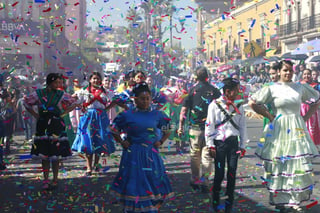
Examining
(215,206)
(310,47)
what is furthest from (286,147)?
(310,47)

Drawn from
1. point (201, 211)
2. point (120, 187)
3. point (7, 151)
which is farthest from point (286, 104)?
point (7, 151)

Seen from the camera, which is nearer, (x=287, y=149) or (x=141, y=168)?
(x=141, y=168)

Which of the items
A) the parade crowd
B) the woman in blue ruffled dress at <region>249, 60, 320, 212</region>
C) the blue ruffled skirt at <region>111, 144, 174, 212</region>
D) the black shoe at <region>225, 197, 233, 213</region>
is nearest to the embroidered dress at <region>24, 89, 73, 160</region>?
the parade crowd

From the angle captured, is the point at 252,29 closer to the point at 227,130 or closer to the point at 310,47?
→ the point at 310,47

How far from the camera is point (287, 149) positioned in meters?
6.84

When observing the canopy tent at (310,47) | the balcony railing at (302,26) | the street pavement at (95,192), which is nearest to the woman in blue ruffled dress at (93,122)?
the street pavement at (95,192)

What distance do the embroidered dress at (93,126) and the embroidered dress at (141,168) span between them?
4.25m

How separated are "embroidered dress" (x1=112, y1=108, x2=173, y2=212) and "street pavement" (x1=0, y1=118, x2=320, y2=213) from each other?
613 millimetres

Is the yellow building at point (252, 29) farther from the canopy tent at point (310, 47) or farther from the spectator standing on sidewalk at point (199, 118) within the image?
the spectator standing on sidewalk at point (199, 118)

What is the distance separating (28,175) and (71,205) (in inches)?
119

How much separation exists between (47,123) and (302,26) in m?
37.5

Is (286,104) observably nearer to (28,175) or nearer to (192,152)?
(192,152)

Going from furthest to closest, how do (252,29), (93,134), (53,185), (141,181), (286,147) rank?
(252,29) → (93,134) → (53,185) → (286,147) → (141,181)

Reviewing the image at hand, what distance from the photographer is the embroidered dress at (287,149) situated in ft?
22.3
